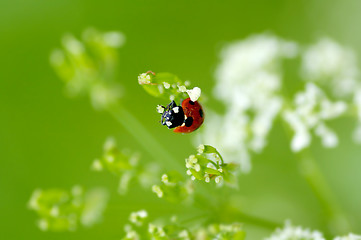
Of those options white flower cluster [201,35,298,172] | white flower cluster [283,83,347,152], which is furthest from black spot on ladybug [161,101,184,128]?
white flower cluster [283,83,347,152]

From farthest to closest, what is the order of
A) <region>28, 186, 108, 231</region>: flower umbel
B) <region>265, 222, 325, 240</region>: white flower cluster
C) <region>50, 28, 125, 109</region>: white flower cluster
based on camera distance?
<region>50, 28, 125, 109</region>: white flower cluster < <region>28, 186, 108, 231</region>: flower umbel < <region>265, 222, 325, 240</region>: white flower cluster

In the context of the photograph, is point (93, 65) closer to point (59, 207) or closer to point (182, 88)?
point (59, 207)

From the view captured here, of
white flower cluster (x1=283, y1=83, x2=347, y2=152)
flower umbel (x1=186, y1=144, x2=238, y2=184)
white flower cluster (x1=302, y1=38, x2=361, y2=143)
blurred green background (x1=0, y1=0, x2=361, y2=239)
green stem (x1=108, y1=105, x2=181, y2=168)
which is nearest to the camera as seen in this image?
flower umbel (x1=186, y1=144, x2=238, y2=184)

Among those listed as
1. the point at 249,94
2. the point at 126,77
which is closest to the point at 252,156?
the point at 249,94

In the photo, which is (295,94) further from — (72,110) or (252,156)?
(72,110)

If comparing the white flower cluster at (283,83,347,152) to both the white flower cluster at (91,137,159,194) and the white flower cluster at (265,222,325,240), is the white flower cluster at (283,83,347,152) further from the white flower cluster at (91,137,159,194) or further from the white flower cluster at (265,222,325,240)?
the white flower cluster at (91,137,159,194)
